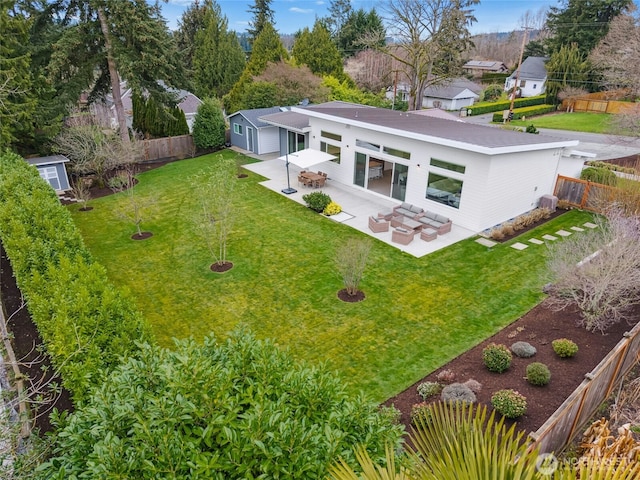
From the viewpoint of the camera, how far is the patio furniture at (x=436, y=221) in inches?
573

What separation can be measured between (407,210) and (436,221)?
1317mm

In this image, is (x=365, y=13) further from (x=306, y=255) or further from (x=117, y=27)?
(x=306, y=255)

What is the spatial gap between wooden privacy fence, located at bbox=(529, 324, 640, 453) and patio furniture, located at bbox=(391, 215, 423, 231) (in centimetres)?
745

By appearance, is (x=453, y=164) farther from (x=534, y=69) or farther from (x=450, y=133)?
(x=534, y=69)

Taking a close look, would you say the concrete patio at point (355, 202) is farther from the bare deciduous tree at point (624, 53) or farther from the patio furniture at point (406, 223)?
the bare deciduous tree at point (624, 53)

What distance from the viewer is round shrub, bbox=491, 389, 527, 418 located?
6.84 meters

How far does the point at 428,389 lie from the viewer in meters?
7.58

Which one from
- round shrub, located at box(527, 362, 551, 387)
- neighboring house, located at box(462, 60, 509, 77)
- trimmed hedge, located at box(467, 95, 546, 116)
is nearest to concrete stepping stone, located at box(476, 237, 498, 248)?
round shrub, located at box(527, 362, 551, 387)

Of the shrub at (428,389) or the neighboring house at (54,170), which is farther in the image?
the neighboring house at (54,170)

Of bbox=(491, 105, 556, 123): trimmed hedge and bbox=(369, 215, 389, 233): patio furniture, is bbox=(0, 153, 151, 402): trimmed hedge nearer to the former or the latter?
bbox=(369, 215, 389, 233): patio furniture

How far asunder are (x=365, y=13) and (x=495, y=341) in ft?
178

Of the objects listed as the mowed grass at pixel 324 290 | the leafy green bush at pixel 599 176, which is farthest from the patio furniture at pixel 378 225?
the leafy green bush at pixel 599 176

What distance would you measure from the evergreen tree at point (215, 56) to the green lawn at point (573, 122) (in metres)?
28.7

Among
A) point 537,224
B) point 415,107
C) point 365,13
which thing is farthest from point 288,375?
point 365,13
